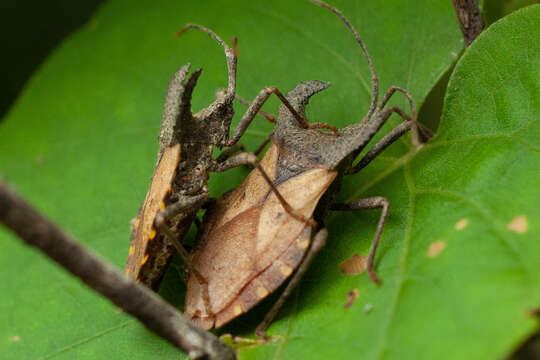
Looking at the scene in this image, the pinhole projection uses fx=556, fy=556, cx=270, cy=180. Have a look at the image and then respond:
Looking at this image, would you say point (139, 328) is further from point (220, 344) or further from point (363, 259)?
point (363, 259)

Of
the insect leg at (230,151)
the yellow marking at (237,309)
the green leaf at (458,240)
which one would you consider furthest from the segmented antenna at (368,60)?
the yellow marking at (237,309)

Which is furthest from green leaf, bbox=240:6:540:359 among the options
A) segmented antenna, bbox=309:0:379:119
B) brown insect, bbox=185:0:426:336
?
segmented antenna, bbox=309:0:379:119

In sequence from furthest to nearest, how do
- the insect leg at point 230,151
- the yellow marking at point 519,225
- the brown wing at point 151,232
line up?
the insect leg at point 230,151 → the brown wing at point 151,232 → the yellow marking at point 519,225

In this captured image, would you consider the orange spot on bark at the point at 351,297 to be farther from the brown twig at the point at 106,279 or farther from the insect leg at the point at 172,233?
the insect leg at the point at 172,233

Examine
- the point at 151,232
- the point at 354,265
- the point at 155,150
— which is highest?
the point at 354,265

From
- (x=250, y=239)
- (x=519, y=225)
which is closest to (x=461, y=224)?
(x=519, y=225)

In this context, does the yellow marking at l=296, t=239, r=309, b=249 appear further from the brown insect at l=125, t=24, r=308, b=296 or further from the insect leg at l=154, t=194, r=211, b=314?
the insect leg at l=154, t=194, r=211, b=314

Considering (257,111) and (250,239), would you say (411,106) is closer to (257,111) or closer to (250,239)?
(257,111)
